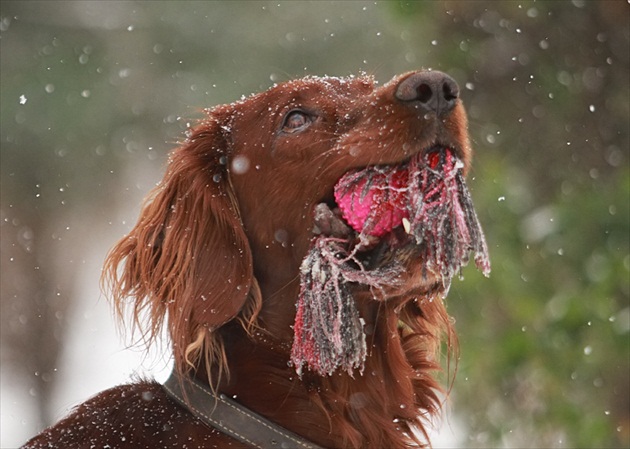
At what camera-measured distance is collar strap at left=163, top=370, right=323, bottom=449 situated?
287 cm

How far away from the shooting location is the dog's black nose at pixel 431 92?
2.73m

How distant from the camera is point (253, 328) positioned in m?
3.05

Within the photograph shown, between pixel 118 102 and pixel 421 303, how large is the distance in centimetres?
844

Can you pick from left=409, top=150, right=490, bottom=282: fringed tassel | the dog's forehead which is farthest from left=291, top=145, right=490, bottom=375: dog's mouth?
the dog's forehead

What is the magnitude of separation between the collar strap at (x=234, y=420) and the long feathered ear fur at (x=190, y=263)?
0.26 ft

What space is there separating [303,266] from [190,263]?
402 mm

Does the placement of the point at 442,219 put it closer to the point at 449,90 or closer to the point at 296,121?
the point at 449,90

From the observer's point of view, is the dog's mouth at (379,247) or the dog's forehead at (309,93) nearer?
the dog's mouth at (379,247)

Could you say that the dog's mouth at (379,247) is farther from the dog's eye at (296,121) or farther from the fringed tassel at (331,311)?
the dog's eye at (296,121)

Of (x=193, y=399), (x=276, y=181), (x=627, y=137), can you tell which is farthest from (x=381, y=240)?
(x=627, y=137)

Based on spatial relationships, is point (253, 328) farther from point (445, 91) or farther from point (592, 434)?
point (592, 434)

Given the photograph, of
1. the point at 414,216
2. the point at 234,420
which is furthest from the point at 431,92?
the point at 234,420

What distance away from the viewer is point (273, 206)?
3.13 metres

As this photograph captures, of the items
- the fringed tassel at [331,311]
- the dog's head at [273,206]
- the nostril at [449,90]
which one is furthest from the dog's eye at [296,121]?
the nostril at [449,90]
